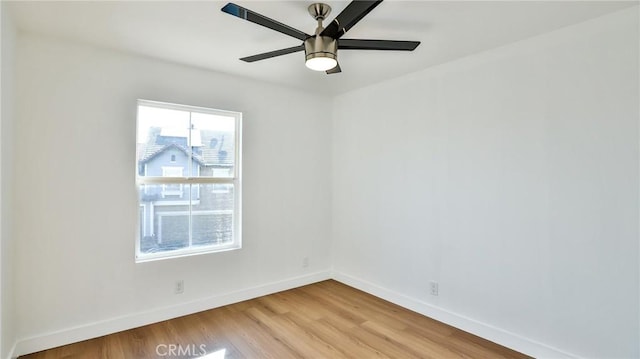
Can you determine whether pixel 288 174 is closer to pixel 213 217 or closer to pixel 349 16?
pixel 213 217

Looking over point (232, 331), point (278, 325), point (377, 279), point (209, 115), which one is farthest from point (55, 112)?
point (377, 279)

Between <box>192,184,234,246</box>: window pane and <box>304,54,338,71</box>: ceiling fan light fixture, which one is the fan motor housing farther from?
<box>192,184,234,246</box>: window pane

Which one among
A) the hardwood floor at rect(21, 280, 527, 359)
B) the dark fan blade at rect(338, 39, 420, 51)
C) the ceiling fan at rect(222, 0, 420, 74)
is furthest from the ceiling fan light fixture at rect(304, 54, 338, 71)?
the hardwood floor at rect(21, 280, 527, 359)

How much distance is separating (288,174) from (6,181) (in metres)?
2.49

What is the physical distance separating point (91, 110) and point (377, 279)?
327cm

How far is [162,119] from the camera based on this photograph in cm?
317

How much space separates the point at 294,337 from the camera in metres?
2.77

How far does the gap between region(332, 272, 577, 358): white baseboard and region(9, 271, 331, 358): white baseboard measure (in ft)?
3.29

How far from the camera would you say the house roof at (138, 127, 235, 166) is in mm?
3089

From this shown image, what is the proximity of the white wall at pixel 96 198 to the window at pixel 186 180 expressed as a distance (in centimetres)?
11

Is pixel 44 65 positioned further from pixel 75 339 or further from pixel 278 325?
pixel 278 325

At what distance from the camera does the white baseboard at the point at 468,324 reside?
246cm

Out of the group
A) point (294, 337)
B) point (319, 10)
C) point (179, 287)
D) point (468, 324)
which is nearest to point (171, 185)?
point (179, 287)

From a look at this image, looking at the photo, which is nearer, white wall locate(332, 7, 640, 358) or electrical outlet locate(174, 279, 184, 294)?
white wall locate(332, 7, 640, 358)
